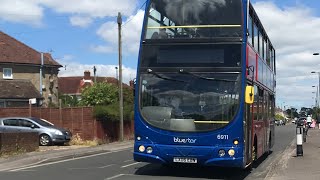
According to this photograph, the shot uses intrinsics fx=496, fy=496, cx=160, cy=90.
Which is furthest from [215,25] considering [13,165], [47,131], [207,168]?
[47,131]

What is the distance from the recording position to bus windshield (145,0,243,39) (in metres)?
12.6

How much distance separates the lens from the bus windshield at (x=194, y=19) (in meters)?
12.6

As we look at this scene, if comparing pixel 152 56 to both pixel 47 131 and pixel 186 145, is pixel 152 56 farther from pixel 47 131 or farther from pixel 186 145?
pixel 47 131

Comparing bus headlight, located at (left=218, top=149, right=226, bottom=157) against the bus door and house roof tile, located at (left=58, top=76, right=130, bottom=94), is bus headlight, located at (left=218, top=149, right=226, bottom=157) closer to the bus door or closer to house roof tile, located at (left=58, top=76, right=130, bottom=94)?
the bus door

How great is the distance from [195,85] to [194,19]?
180 cm

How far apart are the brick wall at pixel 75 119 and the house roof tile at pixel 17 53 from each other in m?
20.8

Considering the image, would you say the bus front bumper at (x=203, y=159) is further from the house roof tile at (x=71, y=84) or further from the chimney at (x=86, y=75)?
the house roof tile at (x=71, y=84)

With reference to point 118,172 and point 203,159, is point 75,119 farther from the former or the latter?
point 203,159

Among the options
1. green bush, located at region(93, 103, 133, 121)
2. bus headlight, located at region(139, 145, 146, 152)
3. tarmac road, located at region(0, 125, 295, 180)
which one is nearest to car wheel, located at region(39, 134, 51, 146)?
green bush, located at region(93, 103, 133, 121)

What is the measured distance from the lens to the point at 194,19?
1285 centimetres

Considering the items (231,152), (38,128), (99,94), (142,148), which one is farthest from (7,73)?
(231,152)

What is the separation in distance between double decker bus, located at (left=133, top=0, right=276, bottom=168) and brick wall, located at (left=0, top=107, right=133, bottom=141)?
17.5m

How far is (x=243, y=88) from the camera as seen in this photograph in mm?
12195

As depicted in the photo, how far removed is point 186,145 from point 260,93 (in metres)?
4.56
